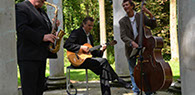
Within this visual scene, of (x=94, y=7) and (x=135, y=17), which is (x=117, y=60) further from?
(x=94, y=7)

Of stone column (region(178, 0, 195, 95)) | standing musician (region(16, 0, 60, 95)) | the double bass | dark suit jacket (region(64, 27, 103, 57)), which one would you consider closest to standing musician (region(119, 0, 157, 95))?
the double bass

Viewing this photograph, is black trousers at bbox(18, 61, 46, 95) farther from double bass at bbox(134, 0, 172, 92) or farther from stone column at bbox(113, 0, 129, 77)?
stone column at bbox(113, 0, 129, 77)

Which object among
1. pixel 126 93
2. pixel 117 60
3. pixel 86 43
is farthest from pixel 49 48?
pixel 117 60

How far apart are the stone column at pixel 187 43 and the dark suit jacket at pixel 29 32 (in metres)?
1.86

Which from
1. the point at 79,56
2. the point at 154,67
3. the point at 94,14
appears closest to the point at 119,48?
the point at 79,56

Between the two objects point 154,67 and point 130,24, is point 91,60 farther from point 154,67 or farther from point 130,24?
point 154,67

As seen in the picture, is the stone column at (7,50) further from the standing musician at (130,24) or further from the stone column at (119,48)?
the stone column at (119,48)

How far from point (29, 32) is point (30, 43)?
0.57 feet

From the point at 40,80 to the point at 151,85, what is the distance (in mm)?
1796

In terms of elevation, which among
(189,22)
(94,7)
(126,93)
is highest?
(94,7)

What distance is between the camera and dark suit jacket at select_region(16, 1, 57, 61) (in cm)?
313

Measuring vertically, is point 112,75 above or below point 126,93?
above

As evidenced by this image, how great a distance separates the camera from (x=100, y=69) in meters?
4.71

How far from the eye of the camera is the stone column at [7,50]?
5.90 ft
